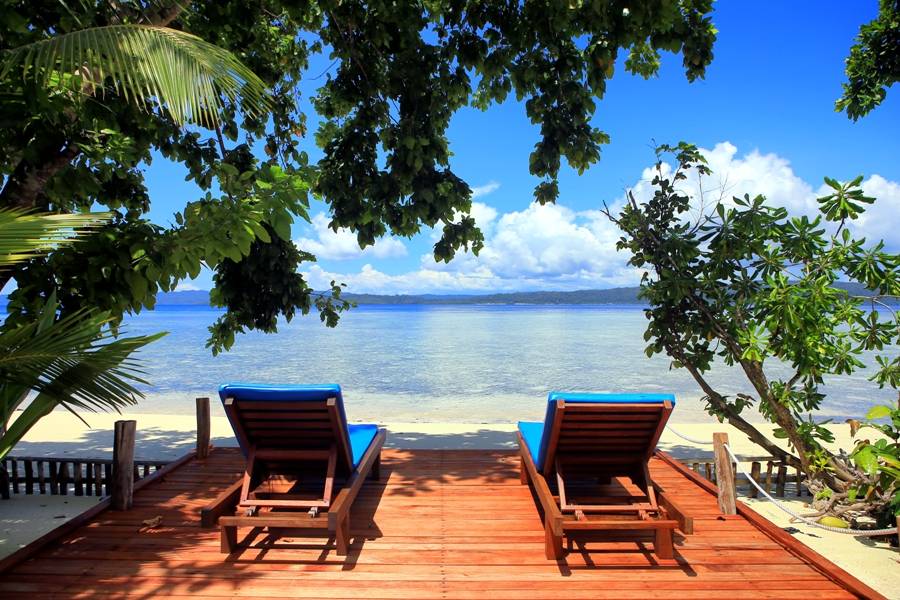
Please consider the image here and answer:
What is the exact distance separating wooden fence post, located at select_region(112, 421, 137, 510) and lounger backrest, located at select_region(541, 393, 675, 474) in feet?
10.5

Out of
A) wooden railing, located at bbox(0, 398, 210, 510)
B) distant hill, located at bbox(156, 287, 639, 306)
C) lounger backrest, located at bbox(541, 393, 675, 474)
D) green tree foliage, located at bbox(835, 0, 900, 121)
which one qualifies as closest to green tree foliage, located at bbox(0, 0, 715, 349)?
wooden railing, located at bbox(0, 398, 210, 510)

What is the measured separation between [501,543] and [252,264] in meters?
4.90

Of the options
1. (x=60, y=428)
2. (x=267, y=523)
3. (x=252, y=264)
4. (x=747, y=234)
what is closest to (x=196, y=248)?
(x=267, y=523)

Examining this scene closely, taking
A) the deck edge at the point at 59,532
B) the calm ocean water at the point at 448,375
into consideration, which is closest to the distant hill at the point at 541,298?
the calm ocean water at the point at 448,375

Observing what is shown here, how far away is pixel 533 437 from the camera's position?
4.70 metres

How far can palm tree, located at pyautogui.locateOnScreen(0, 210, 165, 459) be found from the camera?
→ 7.65 ft

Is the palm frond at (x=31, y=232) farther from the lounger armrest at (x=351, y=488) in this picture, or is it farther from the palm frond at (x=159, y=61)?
the lounger armrest at (x=351, y=488)

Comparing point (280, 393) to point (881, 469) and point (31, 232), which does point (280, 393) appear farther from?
point (881, 469)

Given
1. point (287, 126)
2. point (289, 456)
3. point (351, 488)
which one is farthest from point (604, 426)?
point (287, 126)

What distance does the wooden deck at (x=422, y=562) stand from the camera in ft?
10.1

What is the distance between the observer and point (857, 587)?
3033mm

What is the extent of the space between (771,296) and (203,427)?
575 centimetres

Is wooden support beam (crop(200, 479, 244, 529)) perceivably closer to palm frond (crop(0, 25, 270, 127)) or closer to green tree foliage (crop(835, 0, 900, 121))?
palm frond (crop(0, 25, 270, 127))

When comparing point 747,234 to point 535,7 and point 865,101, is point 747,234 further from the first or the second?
point 865,101
